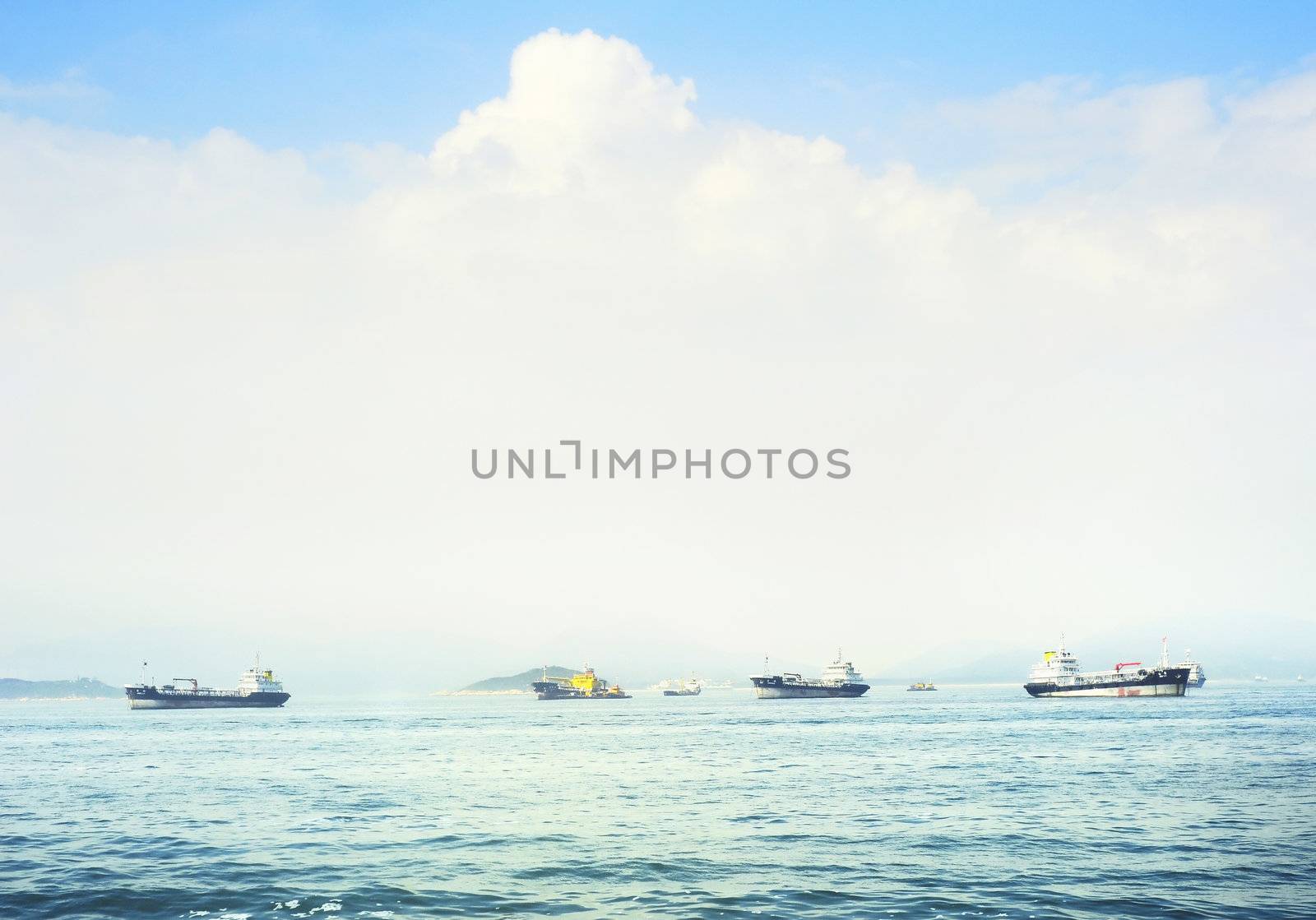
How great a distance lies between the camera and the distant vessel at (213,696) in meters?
186

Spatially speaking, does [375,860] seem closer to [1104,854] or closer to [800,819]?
[800,819]

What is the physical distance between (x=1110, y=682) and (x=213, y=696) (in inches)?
6233

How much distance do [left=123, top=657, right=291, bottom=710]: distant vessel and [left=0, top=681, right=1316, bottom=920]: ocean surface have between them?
5080 inches

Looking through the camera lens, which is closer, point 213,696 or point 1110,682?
point 1110,682

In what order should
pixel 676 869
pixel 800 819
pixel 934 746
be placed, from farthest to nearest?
pixel 934 746 < pixel 800 819 < pixel 676 869

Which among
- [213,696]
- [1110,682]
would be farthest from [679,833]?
[213,696]

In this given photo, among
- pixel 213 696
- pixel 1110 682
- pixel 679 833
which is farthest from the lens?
pixel 213 696

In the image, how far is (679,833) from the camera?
3183 cm

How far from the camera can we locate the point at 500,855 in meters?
28.7

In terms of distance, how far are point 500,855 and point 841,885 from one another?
10.3 metres

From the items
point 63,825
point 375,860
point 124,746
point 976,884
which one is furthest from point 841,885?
point 124,746

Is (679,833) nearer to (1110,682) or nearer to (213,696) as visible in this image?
(1110,682)

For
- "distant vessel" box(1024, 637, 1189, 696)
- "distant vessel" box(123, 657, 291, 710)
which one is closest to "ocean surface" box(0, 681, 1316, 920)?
"distant vessel" box(1024, 637, 1189, 696)

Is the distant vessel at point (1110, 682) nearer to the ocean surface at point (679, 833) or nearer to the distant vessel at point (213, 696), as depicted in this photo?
the ocean surface at point (679, 833)
